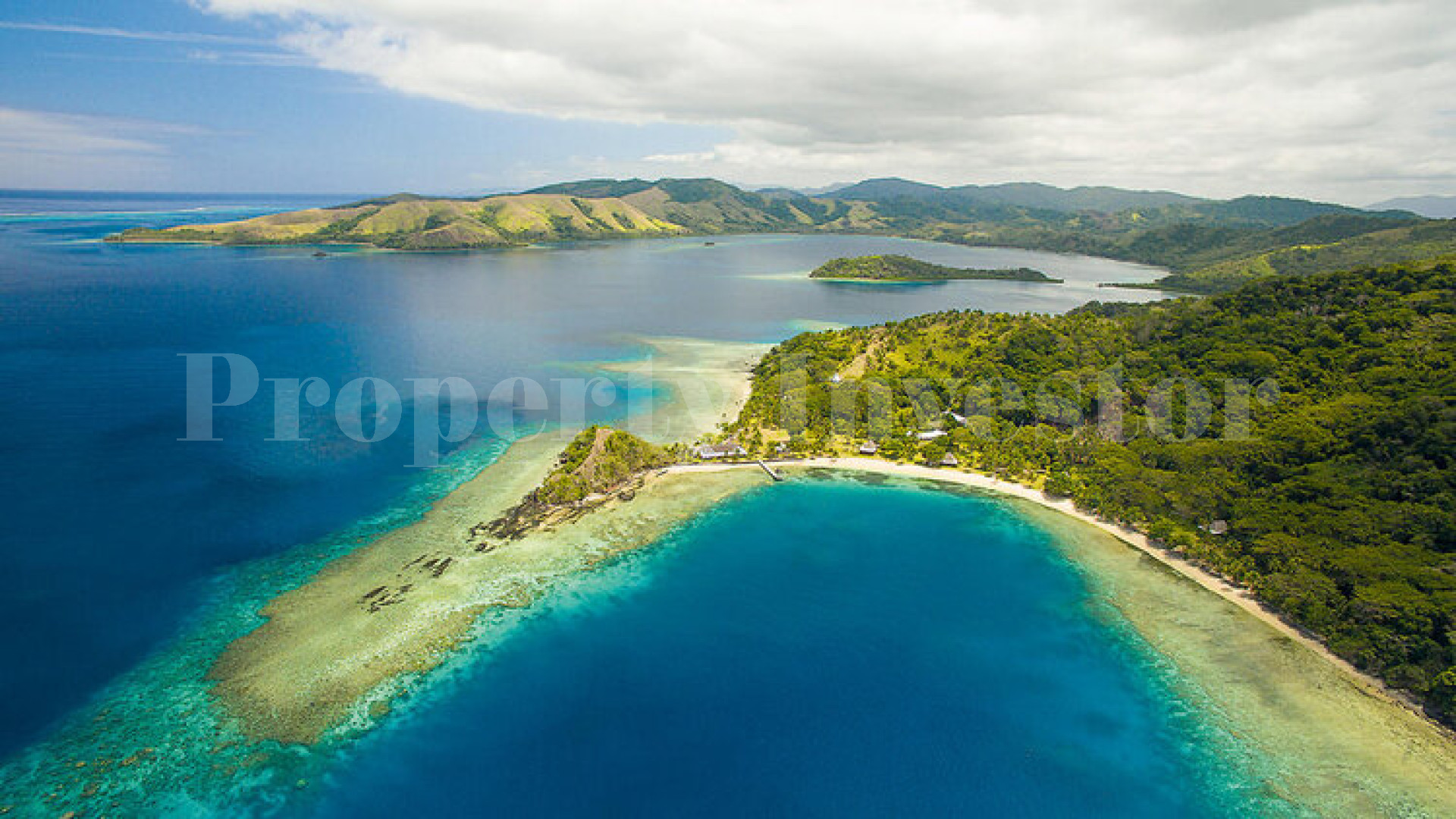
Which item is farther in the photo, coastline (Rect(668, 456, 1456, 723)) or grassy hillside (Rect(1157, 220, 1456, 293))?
grassy hillside (Rect(1157, 220, 1456, 293))

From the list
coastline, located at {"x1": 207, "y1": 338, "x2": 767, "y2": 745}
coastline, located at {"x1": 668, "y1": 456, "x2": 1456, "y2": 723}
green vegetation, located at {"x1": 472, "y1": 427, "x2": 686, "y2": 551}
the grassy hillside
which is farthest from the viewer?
the grassy hillside

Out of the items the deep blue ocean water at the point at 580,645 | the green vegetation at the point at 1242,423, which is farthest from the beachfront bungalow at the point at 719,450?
the deep blue ocean water at the point at 580,645

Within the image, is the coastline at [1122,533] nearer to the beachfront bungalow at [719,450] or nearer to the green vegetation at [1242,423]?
the green vegetation at [1242,423]

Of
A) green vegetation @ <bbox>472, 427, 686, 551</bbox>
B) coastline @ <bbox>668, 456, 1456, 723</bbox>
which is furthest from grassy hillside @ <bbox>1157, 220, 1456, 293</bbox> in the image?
green vegetation @ <bbox>472, 427, 686, 551</bbox>

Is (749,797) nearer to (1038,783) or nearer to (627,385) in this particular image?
(1038,783)

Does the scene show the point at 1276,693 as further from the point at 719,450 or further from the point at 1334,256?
the point at 1334,256

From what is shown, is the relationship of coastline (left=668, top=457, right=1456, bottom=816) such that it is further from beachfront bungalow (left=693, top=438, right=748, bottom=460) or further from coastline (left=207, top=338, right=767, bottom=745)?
coastline (left=207, top=338, right=767, bottom=745)

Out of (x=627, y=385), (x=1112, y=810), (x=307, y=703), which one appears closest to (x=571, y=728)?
(x=307, y=703)
